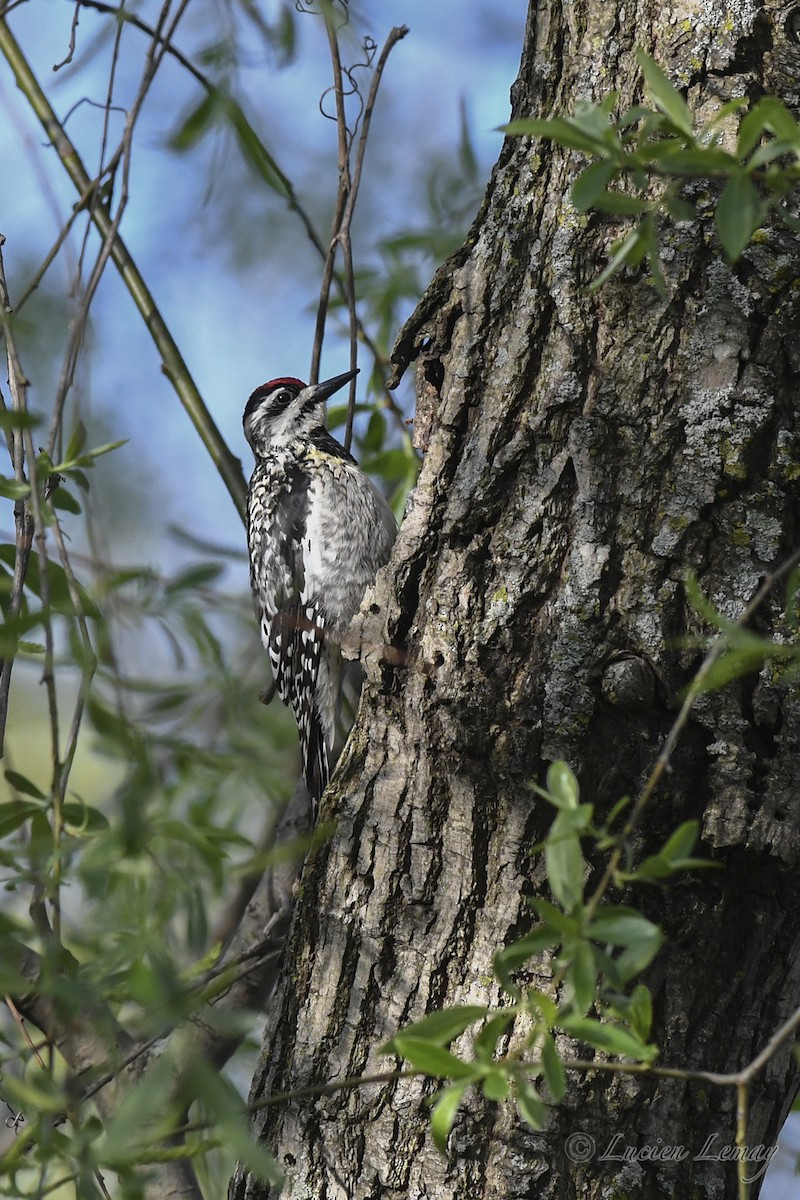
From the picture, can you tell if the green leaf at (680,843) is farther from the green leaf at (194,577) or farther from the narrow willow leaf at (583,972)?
the green leaf at (194,577)

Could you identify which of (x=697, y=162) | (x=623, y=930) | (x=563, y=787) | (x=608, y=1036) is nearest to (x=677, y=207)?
(x=697, y=162)

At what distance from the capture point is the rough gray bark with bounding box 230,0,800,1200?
1863 mm

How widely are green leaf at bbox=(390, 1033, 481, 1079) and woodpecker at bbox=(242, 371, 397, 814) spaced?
232 cm

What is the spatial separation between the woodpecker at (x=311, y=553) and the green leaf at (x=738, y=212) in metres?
→ 2.59

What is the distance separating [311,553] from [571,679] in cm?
239

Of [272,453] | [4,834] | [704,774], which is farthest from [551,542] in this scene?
[272,453]

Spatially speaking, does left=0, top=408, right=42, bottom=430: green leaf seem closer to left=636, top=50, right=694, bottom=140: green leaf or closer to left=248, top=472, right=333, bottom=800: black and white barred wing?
left=636, top=50, right=694, bottom=140: green leaf

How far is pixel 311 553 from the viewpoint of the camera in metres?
4.19

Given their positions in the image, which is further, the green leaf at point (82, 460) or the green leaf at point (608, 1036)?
the green leaf at point (82, 460)

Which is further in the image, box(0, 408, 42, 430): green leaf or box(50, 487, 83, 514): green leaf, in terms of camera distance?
box(50, 487, 83, 514): green leaf

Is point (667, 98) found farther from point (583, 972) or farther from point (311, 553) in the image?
point (311, 553)

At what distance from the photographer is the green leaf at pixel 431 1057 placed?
121 cm

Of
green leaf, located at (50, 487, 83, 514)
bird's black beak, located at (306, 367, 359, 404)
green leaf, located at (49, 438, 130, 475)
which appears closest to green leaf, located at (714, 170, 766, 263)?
green leaf, located at (49, 438, 130, 475)

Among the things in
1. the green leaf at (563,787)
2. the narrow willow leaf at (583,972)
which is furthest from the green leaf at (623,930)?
the green leaf at (563,787)
